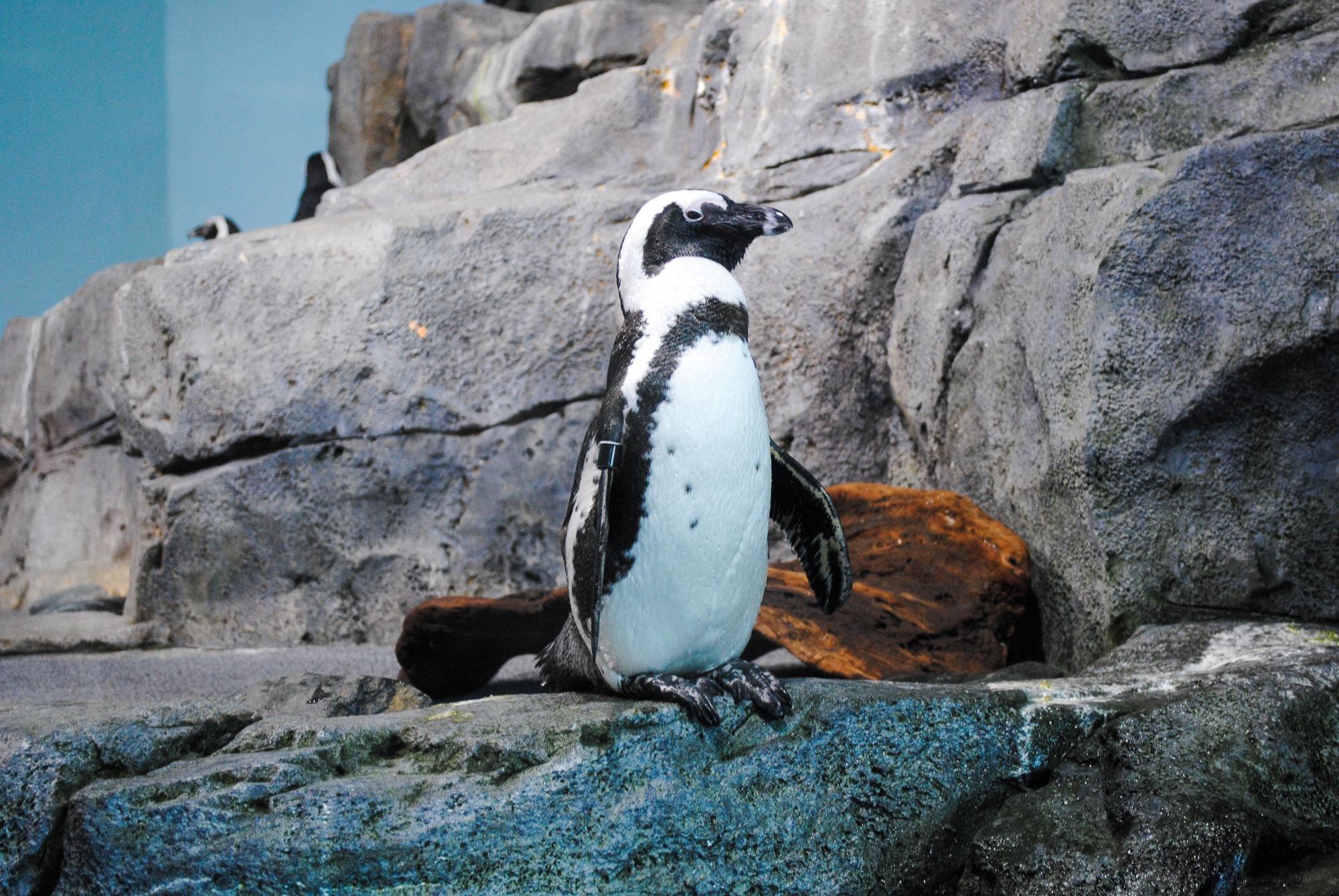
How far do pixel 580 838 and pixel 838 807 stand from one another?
17.9 inches

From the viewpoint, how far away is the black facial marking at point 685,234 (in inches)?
84.3

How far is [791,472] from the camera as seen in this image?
226cm

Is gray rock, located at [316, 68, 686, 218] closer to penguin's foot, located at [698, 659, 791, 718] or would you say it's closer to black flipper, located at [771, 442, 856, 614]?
black flipper, located at [771, 442, 856, 614]

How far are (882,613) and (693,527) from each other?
51.3 inches

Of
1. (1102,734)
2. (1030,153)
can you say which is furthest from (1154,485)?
(1030,153)

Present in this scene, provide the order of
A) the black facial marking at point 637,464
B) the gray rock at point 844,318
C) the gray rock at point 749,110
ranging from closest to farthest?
the black facial marking at point 637,464 < the gray rock at point 844,318 < the gray rock at point 749,110

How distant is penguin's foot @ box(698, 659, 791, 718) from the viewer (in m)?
1.88

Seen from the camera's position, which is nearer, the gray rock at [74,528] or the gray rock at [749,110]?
the gray rock at [749,110]

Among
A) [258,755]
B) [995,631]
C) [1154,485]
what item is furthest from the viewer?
[995,631]

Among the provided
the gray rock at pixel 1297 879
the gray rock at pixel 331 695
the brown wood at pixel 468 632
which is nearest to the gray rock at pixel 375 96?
the brown wood at pixel 468 632

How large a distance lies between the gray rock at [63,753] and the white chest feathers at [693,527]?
2.56 ft

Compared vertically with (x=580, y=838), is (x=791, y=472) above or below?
above

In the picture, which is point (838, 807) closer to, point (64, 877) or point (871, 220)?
point (64, 877)

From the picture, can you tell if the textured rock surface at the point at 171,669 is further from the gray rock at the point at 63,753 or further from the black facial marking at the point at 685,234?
the black facial marking at the point at 685,234
